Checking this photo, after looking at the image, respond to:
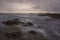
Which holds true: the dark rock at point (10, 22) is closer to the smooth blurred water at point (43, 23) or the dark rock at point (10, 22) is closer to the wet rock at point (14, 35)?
the smooth blurred water at point (43, 23)

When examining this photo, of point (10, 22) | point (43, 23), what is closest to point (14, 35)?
point (10, 22)

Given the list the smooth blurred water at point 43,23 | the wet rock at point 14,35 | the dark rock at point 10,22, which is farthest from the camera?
the dark rock at point 10,22

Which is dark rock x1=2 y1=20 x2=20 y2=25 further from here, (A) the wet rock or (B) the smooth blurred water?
(A) the wet rock

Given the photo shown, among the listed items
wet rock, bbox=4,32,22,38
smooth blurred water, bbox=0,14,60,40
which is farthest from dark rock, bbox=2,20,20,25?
wet rock, bbox=4,32,22,38

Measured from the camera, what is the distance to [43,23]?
166 cm

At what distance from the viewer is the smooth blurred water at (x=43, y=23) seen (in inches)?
56.6

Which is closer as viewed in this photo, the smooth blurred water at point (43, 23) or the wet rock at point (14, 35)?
the wet rock at point (14, 35)

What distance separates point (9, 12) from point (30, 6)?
375 mm

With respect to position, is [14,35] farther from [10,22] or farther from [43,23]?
[43,23]

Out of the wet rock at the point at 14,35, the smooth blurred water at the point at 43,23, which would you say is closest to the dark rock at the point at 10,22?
the smooth blurred water at the point at 43,23

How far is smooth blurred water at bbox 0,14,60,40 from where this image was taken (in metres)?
1.44

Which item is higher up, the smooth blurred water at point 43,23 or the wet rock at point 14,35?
the smooth blurred water at point 43,23

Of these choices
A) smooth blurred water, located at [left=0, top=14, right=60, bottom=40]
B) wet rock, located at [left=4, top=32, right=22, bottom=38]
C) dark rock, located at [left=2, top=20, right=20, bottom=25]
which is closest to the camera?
wet rock, located at [left=4, top=32, right=22, bottom=38]

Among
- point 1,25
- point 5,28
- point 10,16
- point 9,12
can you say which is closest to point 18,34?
point 5,28
